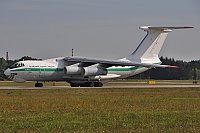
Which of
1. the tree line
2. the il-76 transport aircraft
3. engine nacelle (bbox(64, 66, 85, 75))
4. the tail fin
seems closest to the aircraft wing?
the il-76 transport aircraft

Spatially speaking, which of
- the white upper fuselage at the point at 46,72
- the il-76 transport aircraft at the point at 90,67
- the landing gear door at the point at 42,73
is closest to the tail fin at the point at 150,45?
the il-76 transport aircraft at the point at 90,67

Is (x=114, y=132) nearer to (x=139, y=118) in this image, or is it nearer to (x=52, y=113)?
(x=139, y=118)

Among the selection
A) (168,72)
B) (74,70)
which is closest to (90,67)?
(74,70)

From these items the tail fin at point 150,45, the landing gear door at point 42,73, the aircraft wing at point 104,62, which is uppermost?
the tail fin at point 150,45

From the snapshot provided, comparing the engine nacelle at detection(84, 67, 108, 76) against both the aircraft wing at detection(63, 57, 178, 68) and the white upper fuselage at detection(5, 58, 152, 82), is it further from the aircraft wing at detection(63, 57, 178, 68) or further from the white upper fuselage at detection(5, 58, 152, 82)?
the white upper fuselage at detection(5, 58, 152, 82)

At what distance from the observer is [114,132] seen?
1609cm

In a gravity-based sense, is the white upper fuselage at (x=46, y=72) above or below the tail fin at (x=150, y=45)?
below

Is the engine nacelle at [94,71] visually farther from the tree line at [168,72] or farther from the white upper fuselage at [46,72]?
the tree line at [168,72]

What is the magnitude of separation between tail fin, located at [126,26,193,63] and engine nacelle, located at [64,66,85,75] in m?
7.79

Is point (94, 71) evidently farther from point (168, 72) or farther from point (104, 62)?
point (168, 72)

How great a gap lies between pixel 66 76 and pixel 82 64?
2.81 meters

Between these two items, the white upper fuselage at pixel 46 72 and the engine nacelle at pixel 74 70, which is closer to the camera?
the white upper fuselage at pixel 46 72

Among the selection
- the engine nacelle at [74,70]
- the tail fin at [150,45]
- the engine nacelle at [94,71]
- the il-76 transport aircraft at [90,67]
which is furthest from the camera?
the tail fin at [150,45]

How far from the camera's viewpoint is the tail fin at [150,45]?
63778 millimetres
